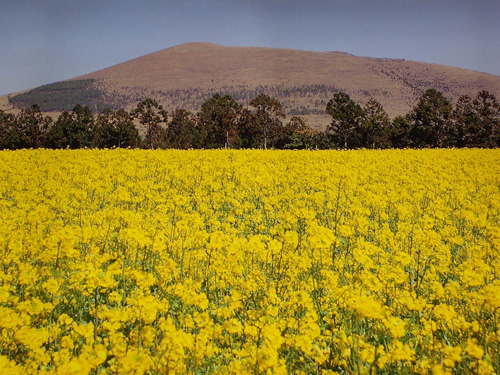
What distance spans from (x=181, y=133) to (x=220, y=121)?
1187 centimetres

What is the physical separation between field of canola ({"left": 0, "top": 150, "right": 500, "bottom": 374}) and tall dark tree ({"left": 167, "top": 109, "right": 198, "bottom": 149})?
55822 millimetres

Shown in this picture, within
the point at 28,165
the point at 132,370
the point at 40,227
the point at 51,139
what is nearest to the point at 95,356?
the point at 132,370

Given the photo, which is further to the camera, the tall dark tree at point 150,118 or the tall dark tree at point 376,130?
the tall dark tree at point 150,118

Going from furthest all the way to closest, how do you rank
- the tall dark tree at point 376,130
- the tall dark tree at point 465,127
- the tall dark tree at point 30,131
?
1. the tall dark tree at point 30,131
2. the tall dark tree at point 376,130
3. the tall dark tree at point 465,127

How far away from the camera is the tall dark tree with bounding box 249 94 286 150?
5706 centimetres

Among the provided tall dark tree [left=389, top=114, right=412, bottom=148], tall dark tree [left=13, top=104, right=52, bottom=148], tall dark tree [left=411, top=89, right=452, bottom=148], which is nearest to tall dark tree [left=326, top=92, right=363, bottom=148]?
tall dark tree [left=389, top=114, right=412, bottom=148]

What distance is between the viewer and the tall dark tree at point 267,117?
5706 centimetres

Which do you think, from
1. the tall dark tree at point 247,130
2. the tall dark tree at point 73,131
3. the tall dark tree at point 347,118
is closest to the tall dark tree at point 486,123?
the tall dark tree at point 347,118

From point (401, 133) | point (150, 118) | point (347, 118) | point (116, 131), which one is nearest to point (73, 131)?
point (116, 131)

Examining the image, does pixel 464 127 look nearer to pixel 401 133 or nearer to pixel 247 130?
pixel 401 133

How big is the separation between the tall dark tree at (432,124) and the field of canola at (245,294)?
45.1 m

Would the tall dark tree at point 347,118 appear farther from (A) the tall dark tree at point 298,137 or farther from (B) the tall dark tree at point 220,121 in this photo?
(B) the tall dark tree at point 220,121

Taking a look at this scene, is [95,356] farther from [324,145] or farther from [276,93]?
[276,93]

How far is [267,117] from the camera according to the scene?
191 ft
